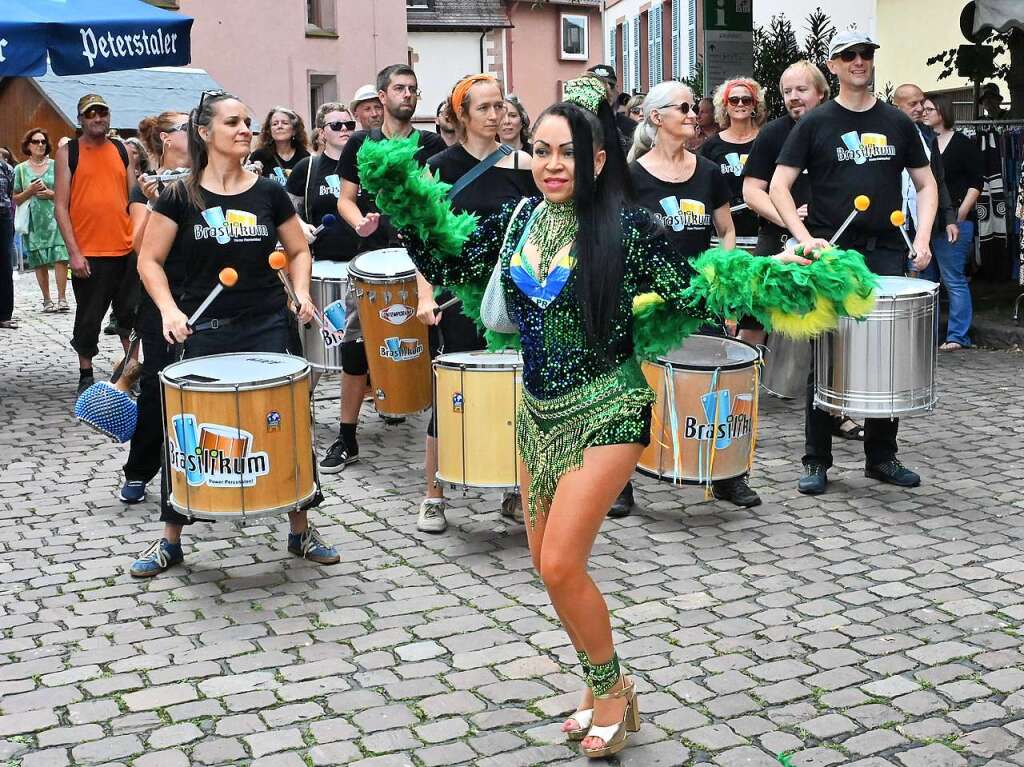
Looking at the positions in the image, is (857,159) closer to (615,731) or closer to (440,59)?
(615,731)

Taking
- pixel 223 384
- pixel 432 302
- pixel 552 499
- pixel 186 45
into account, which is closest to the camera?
pixel 552 499

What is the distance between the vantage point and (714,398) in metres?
Result: 6.11

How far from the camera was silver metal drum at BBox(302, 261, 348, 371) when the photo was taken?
25.5ft

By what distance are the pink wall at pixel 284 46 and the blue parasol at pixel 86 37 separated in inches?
744

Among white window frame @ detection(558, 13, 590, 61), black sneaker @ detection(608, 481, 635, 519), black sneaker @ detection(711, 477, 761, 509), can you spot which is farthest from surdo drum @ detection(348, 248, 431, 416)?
white window frame @ detection(558, 13, 590, 61)

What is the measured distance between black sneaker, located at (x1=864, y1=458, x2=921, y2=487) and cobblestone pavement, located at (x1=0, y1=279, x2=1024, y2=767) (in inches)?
2.9

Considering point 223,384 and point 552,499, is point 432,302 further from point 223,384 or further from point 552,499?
point 552,499

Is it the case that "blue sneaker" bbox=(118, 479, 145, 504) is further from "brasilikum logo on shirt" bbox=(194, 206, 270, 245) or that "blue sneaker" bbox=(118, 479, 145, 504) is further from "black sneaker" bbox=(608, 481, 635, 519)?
"black sneaker" bbox=(608, 481, 635, 519)

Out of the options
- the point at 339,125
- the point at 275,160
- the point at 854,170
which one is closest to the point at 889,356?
the point at 854,170

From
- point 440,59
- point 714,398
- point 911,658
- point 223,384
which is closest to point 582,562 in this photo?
point 911,658

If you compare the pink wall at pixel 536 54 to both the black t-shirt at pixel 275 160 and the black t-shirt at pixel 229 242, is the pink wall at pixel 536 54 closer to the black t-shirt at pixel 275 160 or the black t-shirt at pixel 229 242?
the black t-shirt at pixel 275 160

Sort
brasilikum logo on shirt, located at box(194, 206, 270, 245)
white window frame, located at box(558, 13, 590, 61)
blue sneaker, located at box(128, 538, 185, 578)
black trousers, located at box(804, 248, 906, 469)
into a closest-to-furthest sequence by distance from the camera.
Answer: brasilikum logo on shirt, located at box(194, 206, 270, 245)
blue sneaker, located at box(128, 538, 185, 578)
black trousers, located at box(804, 248, 906, 469)
white window frame, located at box(558, 13, 590, 61)

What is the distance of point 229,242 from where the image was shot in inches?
221

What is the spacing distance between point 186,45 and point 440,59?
40.2 meters
